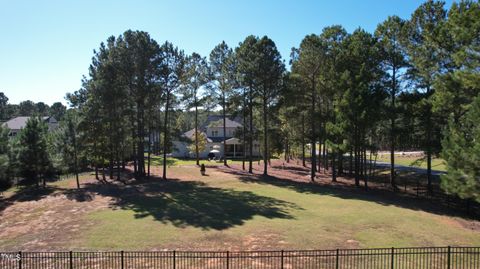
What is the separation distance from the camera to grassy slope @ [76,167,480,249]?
17031 millimetres

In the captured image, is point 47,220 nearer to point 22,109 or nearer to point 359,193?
point 359,193

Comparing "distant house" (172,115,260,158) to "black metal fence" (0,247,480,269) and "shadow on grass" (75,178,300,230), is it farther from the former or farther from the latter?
"black metal fence" (0,247,480,269)

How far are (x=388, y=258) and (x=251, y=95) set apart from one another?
88.4 ft

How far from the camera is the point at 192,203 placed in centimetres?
2577

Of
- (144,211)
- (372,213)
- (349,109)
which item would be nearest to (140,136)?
(144,211)

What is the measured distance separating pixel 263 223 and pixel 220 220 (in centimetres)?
260

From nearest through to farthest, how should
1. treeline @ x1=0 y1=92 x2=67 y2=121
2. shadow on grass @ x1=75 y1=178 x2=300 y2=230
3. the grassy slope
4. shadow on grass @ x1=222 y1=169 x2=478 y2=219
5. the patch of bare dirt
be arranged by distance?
the grassy slope → the patch of bare dirt → shadow on grass @ x1=75 y1=178 x2=300 y2=230 → shadow on grass @ x1=222 y1=169 x2=478 y2=219 → treeline @ x1=0 y1=92 x2=67 y2=121

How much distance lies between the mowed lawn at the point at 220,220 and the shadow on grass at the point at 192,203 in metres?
0.07

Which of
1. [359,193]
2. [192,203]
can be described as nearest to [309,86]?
[359,193]

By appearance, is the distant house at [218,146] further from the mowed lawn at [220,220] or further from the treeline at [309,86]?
the mowed lawn at [220,220]

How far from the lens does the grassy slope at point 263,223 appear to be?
55.9ft

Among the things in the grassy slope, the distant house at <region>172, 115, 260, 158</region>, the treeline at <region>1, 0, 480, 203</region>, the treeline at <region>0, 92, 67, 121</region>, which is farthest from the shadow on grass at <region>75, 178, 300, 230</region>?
the treeline at <region>0, 92, 67, 121</region>

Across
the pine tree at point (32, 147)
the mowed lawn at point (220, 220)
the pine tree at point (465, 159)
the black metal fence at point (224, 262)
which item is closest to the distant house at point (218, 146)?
the pine tree at point (32, 147)

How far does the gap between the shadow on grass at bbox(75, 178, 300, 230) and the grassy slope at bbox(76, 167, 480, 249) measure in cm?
6
